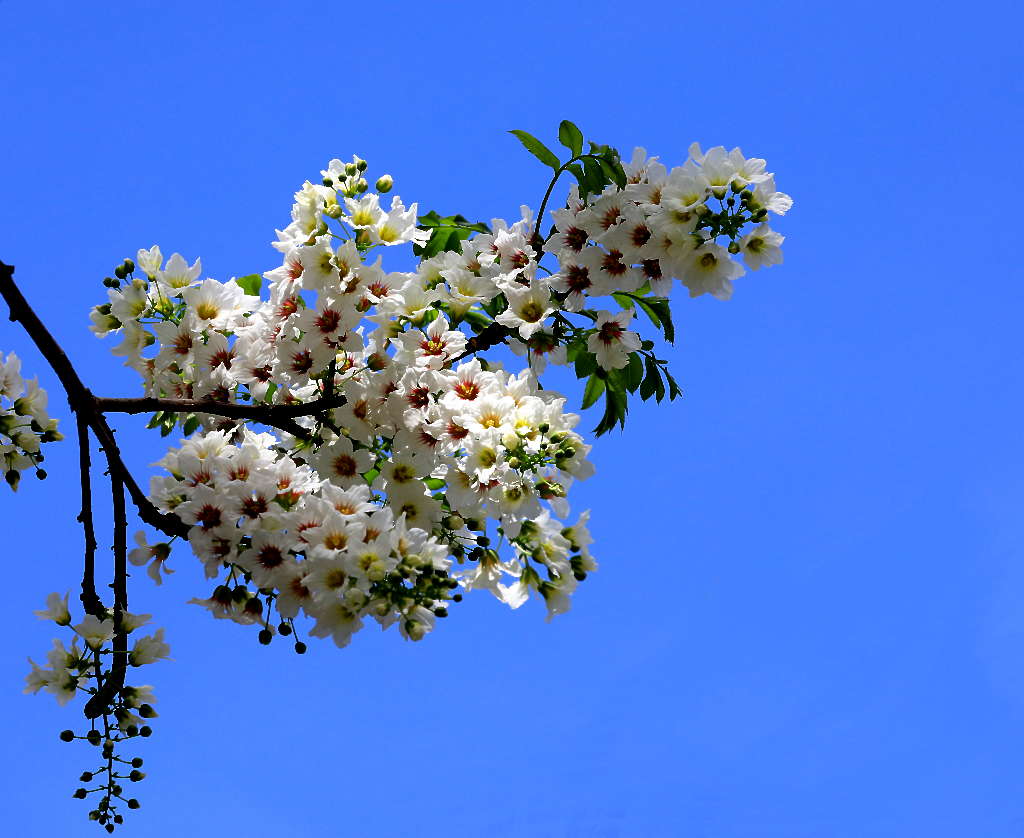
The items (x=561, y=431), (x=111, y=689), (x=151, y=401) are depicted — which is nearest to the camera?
(x=561, y=431)

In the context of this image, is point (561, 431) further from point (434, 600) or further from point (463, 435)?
point (434, 600)

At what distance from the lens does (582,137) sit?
388 centimetres

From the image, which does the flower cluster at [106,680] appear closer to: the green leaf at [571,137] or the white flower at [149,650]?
the white flower at [149,650]

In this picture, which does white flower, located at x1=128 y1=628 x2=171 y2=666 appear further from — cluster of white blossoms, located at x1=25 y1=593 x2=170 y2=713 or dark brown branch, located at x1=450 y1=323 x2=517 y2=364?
dark brown branch, located at x1=450 y1=323 x2=517 y2=364

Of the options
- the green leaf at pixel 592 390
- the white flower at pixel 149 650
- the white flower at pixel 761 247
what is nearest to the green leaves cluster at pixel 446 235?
the green leaf at pixel 592 390

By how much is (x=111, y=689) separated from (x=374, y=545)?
3.75 ft

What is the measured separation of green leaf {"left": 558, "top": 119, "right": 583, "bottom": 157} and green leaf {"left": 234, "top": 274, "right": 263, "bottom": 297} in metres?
1.25

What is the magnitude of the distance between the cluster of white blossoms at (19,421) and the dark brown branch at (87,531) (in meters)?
0.31

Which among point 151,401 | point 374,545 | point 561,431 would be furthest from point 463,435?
point 151,401

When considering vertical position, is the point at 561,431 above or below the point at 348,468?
below

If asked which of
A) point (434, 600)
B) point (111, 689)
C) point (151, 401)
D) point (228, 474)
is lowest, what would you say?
point (434, 600)

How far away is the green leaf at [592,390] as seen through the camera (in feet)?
13.5

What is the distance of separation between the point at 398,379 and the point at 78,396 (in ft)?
3.50

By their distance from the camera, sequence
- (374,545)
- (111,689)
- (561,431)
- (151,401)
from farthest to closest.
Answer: (151,401) → (111,689) → (561,431) → (374,545)
